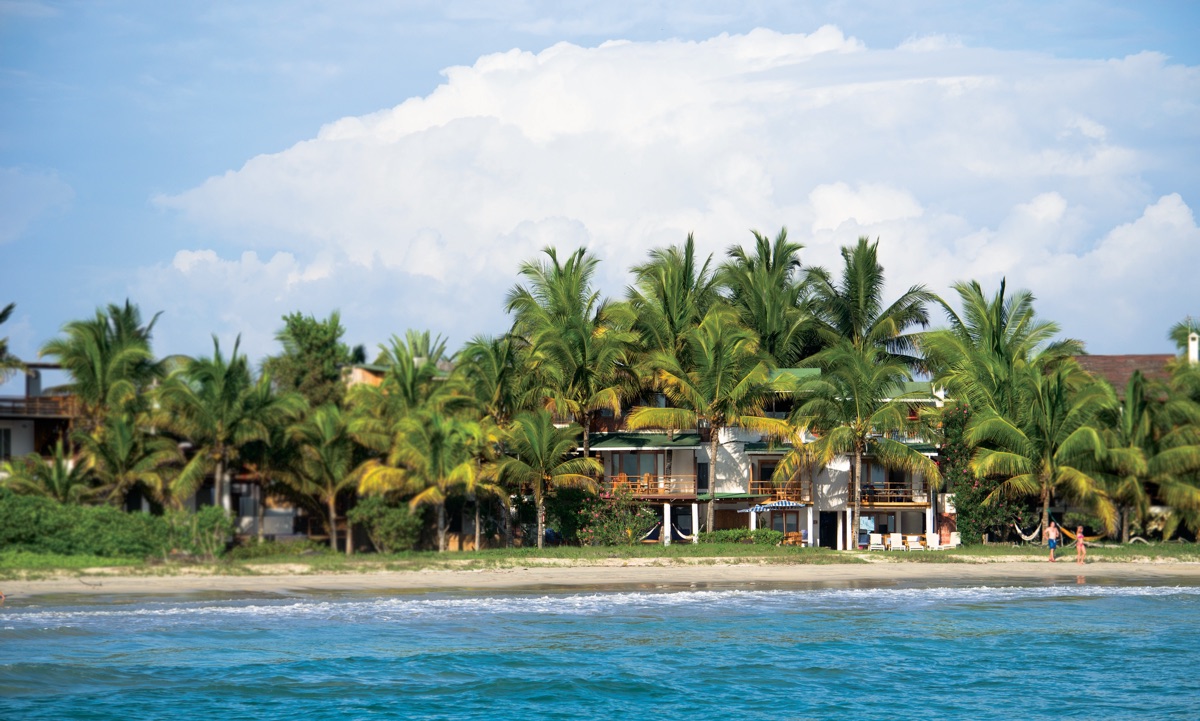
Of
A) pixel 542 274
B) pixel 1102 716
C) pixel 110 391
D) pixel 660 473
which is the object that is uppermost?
pixel 542 274

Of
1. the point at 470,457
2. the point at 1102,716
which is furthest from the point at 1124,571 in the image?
the point at 470,457

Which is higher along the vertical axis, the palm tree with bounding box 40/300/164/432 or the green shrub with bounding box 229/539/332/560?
the palm tree with bounding box 40/300/164/432

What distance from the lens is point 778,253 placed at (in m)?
51.8

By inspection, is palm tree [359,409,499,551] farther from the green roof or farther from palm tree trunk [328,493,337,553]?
the green roof

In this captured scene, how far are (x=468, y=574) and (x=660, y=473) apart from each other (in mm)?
11333

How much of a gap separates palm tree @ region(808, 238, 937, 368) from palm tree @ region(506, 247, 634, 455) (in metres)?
10.6

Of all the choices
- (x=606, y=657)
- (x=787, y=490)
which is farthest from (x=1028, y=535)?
(x=606, y=657)

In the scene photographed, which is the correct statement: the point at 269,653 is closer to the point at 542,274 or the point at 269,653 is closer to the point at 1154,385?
the point at 542,274

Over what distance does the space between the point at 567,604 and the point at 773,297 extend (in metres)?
20.7

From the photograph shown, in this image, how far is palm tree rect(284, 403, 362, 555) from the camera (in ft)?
128

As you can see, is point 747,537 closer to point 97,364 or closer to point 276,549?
point 276,549

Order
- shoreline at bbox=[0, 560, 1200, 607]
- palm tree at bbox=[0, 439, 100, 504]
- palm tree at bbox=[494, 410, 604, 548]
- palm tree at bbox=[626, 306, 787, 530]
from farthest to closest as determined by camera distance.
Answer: palm tree at bbox=[626, 306, 787, 530], palm tree at bbox=[494, 410, 604, 548], palm tree at bbox=[0, 439, 100, 504], shoreline at bbox=[0, 560, 1200, 607]

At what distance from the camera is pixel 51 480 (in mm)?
36656

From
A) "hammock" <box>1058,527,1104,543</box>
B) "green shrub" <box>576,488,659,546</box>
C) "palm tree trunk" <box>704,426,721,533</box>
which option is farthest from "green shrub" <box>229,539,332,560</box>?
"hammock" <box>1058,527,1104,543</box>
